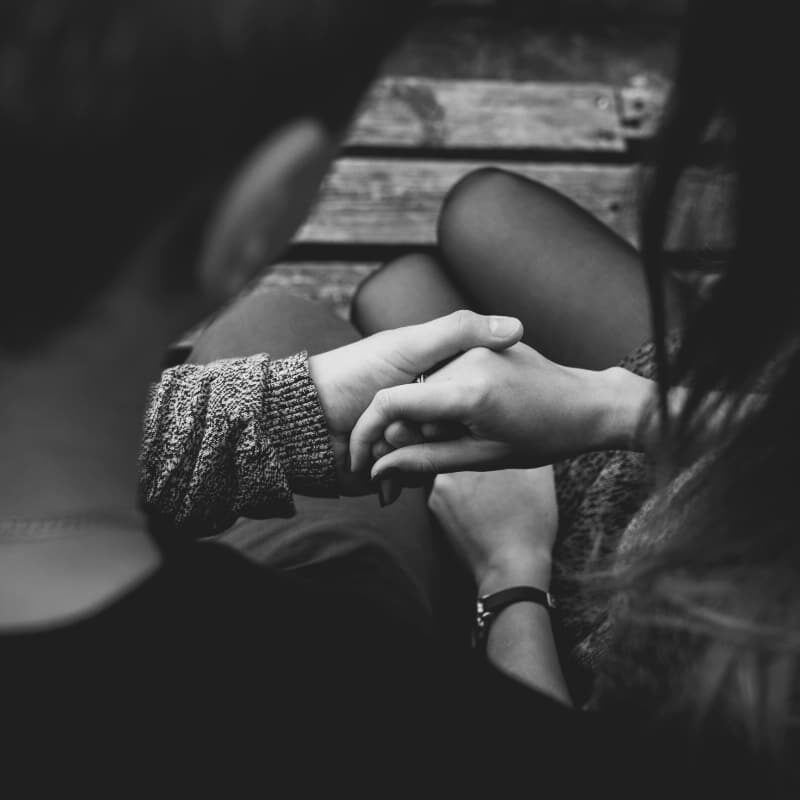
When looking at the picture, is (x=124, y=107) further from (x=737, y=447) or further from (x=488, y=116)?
(x=488, y=116)

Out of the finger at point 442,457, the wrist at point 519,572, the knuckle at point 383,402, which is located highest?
the knuckle at point 383,402

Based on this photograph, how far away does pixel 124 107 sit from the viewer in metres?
0.32

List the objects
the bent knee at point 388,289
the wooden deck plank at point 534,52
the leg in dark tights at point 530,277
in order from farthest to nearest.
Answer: the wooden deck plank at point 534,52 < the bent knee at point 388,289 < the leg in dark tights at point 530,277

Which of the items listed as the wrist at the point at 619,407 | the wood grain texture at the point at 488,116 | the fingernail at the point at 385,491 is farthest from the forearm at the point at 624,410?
the wood grain texture at the point at 488,116

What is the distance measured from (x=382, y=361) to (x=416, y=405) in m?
0.07

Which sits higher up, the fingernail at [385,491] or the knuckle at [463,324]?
the knuckle at [463,324]

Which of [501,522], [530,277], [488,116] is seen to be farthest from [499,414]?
[488,116]

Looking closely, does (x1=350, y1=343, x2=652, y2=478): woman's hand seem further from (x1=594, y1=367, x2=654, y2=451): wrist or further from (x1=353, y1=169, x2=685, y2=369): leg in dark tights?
(x1=353, y1=169, x2=685, y2=369): leg in dark tights

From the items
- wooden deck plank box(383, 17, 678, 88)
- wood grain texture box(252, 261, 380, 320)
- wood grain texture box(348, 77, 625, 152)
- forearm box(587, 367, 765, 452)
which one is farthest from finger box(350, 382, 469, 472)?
wooden deck plank box(383, 17, 678, 88)

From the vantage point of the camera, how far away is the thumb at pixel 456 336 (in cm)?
77

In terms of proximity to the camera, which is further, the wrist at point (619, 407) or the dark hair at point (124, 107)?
the wrist at point (619, 407)

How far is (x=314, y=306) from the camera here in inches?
42.5

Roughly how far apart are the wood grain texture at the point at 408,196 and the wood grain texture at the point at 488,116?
5 centimetres

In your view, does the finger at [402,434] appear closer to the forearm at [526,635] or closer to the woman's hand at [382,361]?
the woman's hand at [382,361]
